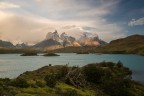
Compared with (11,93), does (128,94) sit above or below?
below

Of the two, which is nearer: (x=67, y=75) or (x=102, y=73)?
(x=67, y=75)

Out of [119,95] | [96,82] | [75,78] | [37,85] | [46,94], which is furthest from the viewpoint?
[96,82]

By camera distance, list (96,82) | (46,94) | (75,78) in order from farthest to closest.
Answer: (96,82) → (75,78) → (46,94)

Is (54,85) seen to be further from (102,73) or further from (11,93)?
(102,73)

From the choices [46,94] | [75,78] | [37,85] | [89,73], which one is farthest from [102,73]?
[46,94]

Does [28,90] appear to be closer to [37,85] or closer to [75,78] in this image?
[37,85]

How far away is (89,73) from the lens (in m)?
54.9

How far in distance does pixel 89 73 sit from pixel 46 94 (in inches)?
1008

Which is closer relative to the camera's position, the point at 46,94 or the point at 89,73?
the point at 46,94

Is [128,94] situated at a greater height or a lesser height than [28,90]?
lesser

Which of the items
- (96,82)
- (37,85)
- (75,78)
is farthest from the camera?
(96,82)

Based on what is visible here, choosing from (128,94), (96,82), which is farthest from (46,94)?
Result: (96,82)

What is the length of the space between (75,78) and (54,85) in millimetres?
10821

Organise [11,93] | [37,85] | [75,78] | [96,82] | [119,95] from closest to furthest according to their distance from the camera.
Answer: [11,93]
[37,85]
[119,95]
[75,78]
[96,82]
